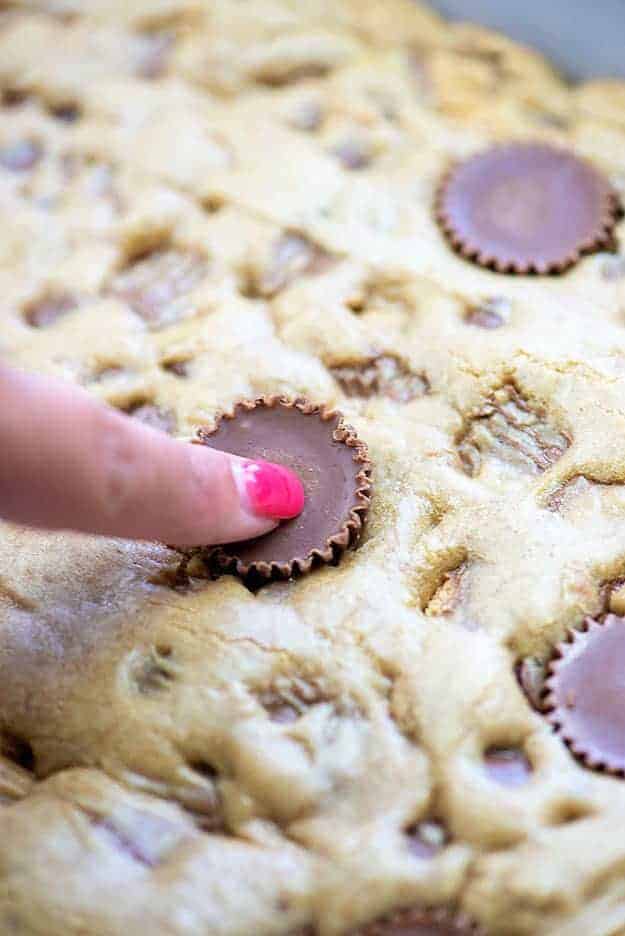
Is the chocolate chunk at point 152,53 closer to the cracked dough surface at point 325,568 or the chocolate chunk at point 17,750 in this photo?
the cracked dough surface at point 325,568

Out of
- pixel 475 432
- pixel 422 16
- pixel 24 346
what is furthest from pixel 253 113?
pixel 475 432

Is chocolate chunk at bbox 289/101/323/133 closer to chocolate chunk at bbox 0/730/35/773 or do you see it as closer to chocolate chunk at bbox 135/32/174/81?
chocolate chunk at bbox 135/32/174/81

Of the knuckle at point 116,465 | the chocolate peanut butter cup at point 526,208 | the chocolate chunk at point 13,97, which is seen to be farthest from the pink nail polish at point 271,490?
the chocolate chunk at point 13,97

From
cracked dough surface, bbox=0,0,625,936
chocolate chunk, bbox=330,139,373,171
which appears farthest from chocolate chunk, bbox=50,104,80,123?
chocolate chunk, bbox=330,139,373,171

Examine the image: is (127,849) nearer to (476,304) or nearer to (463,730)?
(463,730)

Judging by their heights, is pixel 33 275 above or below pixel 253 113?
below

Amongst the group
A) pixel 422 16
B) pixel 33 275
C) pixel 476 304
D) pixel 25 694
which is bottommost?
pixel 25 694
